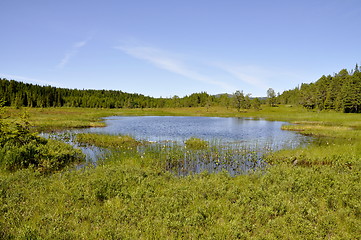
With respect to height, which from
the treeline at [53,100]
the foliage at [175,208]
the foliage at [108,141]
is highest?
the treeline at [53,100]

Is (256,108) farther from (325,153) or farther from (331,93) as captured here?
(325,153)

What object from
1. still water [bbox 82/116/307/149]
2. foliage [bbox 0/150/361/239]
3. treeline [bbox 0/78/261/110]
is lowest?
still water [bbox 82/116/307/149]

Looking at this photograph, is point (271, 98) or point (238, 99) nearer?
point (238, 99)

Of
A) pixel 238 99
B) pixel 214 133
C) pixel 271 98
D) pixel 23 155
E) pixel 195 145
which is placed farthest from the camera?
pixel 271 98

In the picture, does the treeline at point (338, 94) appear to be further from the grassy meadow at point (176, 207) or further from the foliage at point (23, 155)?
the foliage at point (23, 155)

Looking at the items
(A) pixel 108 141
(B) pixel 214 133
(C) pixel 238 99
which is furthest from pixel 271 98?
(A) pixel 108 141

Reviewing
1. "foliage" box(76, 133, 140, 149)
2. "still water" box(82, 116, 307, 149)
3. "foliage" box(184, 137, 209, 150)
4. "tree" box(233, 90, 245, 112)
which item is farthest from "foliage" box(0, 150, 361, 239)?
"tree" box(233, 90, 245, 112)

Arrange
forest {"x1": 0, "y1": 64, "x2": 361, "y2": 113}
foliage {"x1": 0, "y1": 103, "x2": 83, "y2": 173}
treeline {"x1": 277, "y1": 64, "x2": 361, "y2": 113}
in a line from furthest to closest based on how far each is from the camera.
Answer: forest {"x1": 0, "y1": 64, "x2": 361, "y2": 113}
treeline {"x1": 277, "y1": 64, "x2": 361, "y2": 113}
foliage {"x1": 0, "y1": 103, "x2": 83, "y2": 173}

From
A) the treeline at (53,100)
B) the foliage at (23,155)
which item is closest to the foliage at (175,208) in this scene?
the foliage at (23,155)

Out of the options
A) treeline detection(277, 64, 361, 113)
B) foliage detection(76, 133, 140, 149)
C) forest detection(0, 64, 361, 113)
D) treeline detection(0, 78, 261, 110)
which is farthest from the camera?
treeline detection(0, 78, 261, 110)

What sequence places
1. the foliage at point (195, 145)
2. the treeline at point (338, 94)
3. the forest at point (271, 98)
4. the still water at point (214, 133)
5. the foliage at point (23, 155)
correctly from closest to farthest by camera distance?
the foliage at point (23, 155) → the foliage at point (195, 145) → the still water at point (214, 133) → the treeline at point (338, 94) → the forest at point (271, 98)

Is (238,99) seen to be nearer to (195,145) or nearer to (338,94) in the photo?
(338,94)

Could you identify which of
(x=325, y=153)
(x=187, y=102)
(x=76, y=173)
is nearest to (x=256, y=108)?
(x=187, y=102)

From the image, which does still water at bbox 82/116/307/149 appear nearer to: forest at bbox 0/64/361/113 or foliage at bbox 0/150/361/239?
foliage at bbox 0/150/361/239
